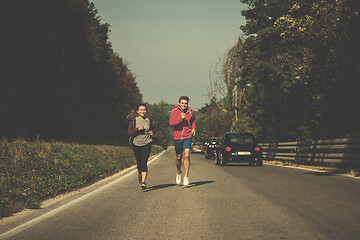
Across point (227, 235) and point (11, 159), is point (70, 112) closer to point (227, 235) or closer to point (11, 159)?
point (11, 159)

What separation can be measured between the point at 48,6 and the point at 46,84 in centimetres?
507

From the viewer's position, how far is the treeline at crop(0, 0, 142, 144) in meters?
22.2

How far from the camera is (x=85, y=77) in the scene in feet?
113

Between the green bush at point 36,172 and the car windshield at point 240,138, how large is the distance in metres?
8.71

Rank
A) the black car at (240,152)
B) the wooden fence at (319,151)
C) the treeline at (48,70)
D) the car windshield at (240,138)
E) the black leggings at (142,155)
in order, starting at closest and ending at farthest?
the black leggings at (142,155)
the wooden fence at (319,151)
the black car at (240,152)
the car windshield at (240,138)
the treeline at (48,70)

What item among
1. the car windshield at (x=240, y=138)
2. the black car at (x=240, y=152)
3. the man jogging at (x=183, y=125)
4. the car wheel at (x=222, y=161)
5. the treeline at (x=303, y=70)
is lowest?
the car wheel at (x=222, y=161)

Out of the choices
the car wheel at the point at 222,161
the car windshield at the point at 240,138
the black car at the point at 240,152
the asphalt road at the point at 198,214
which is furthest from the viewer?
the car windshield at the point at 240,138

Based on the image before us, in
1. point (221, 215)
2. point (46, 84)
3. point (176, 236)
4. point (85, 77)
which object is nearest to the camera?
point (176, 236)

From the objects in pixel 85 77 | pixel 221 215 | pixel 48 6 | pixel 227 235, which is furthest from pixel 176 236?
pixel 85 77

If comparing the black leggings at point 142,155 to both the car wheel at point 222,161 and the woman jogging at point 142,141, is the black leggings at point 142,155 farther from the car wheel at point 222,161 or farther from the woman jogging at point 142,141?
the car wheel at point 222,161

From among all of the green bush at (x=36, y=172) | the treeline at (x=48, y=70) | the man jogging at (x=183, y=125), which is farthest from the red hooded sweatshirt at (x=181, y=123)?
the treeline at (x=48, y=70)

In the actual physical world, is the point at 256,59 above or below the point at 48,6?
below

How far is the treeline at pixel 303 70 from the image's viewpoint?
551 inches

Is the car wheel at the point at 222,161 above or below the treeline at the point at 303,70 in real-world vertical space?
below
